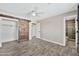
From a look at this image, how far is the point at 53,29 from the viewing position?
4.84 m

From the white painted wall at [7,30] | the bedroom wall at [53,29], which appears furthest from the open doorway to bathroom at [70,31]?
the white painted wall at [7,30]

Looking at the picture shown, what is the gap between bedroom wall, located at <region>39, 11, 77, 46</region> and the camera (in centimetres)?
461

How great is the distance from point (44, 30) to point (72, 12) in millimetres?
1883

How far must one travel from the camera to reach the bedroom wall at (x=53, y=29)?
4.61 meters

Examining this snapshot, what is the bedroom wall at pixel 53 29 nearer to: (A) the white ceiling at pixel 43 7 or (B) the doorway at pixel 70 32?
(B) the doorway at pixel 70 32

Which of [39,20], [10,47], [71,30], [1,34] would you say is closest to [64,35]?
[71,30]

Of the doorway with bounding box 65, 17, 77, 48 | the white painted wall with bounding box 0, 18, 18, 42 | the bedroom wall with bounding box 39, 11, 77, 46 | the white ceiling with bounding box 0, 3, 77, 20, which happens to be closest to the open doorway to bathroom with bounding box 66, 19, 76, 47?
the doorway with bounding box 65, 17, 77, 48

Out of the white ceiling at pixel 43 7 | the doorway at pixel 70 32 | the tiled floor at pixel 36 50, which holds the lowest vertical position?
the tiled floor at pixel 36 50

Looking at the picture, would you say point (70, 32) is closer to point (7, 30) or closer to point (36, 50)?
point (36, 50)

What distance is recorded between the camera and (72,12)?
3.92m

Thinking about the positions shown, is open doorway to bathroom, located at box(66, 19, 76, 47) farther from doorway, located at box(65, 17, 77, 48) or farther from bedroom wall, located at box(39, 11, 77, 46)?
bedroom wall, located at box(39, 11, 77, 46)

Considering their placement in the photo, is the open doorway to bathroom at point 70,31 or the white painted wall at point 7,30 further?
the white painted wall at point 7,30

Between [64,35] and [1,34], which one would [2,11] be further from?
[64,35]

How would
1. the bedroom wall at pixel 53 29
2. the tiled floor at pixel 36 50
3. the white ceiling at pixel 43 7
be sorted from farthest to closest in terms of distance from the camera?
the bedroom wall at pixel 53 29
the white ceiling at pixel 43 7
the tiled floor at pixel 36 50
